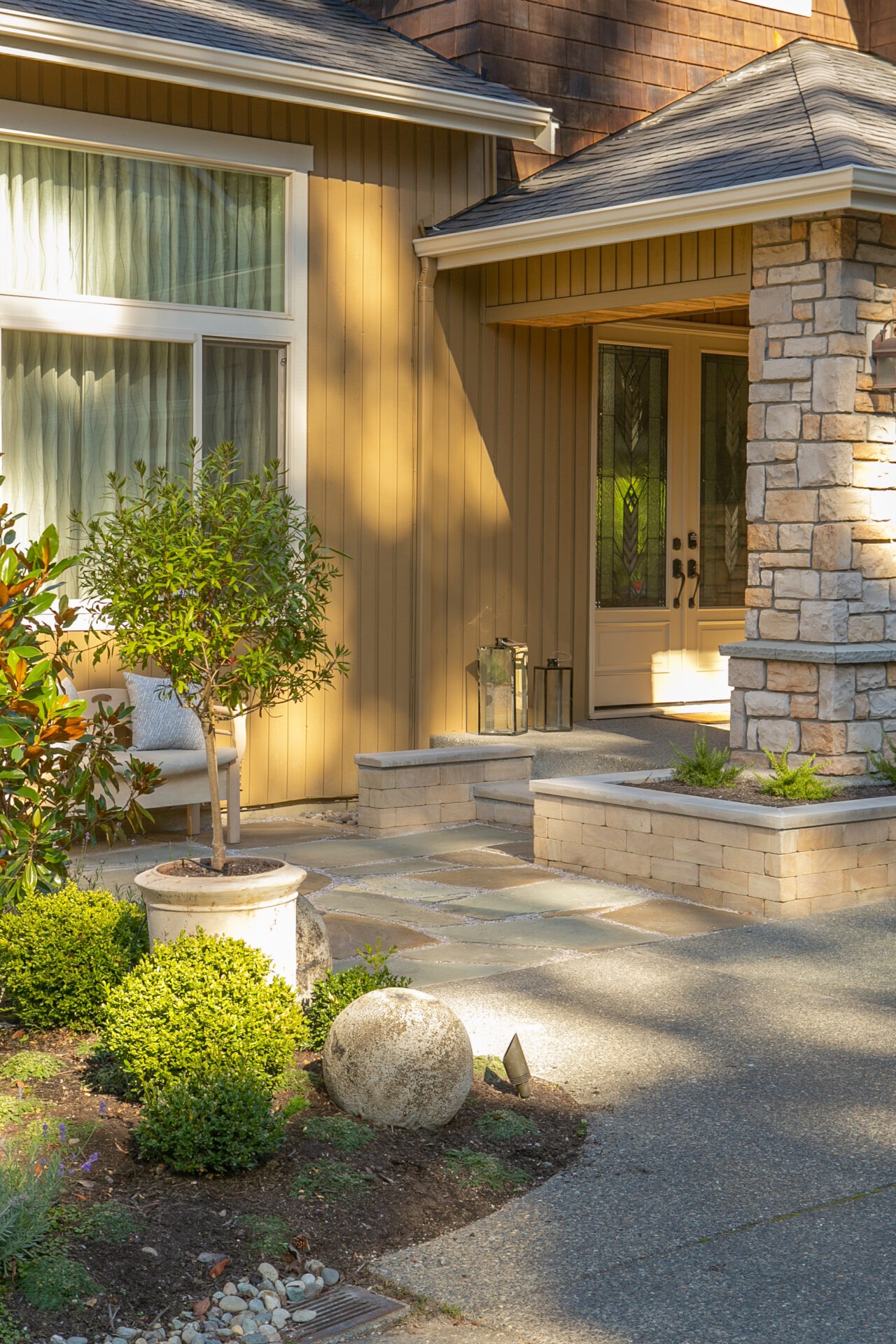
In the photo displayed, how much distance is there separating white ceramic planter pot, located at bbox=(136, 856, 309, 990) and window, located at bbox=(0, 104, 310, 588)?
3.87 meters

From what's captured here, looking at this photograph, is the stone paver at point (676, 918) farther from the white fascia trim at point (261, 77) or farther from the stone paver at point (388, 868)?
the white fascia trim at point (261, 77)

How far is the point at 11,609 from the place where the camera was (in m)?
4.28

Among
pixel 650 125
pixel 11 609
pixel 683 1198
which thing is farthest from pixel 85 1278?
pixel 650 125

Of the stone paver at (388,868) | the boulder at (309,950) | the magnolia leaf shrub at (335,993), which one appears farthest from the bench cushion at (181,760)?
the magnolia leaf shrub at (335,993)

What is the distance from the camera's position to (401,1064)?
13.1ft

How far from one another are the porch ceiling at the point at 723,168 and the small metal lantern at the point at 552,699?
254 centimetres

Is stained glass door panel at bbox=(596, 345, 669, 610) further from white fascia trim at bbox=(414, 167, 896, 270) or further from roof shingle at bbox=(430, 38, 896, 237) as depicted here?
white fascia trim at bbox=(414, 167, 896, 270)

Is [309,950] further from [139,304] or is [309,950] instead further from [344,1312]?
[139,304]

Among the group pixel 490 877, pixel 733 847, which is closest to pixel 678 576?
pixel 490 877

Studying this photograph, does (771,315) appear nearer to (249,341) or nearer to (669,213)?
(669,213)

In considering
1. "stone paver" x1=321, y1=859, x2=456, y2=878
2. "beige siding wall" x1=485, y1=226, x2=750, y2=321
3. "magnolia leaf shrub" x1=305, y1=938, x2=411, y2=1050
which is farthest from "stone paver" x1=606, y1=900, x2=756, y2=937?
"beige siding wall" x1=485, y1=226, x2=750, y2=321

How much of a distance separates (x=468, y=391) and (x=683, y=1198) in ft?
22.0

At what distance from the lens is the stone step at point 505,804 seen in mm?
8586

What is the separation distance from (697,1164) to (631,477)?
737 centimetres
